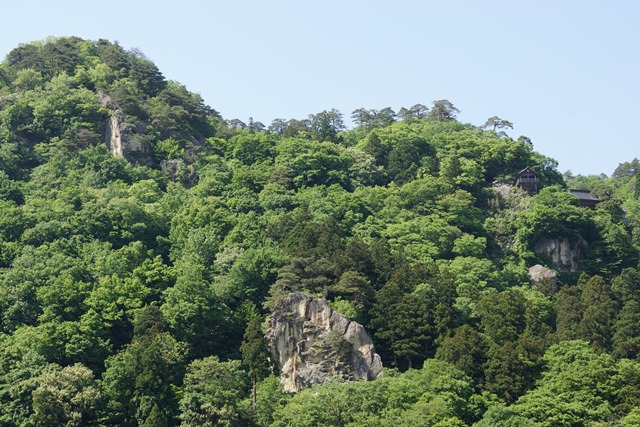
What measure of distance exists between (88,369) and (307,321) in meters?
11.3

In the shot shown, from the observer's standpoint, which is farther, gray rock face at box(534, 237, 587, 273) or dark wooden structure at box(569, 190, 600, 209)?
dark wooden structure at box(569, 190, 600, 209)

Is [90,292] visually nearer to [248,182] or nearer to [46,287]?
[46,287]

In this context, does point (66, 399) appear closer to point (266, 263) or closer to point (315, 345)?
point (315, 345)

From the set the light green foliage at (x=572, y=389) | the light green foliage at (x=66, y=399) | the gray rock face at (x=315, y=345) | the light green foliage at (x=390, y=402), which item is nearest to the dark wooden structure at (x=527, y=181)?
the light green foliage at (x=572, y=389)

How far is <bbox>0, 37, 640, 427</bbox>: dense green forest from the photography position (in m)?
55.3

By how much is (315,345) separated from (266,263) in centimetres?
844

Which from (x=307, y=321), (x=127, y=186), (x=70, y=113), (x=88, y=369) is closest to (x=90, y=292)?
(x=88, y=369)

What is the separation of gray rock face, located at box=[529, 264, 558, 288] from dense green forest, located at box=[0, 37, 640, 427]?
61 centimetres

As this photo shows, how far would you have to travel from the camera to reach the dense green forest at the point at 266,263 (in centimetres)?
5528

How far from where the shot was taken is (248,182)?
82188 millimetres

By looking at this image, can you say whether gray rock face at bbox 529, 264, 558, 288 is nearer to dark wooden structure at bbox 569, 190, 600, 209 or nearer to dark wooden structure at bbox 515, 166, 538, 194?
dark wooden structure at bbox 515, 166, 538, 194

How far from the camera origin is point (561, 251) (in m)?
76.9

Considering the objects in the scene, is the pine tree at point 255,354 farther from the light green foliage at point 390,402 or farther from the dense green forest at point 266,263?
the light green foliage at point 390,402

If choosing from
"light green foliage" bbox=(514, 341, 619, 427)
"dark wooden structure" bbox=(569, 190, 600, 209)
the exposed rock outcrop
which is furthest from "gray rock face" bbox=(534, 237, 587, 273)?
the exposed rock outcrop
